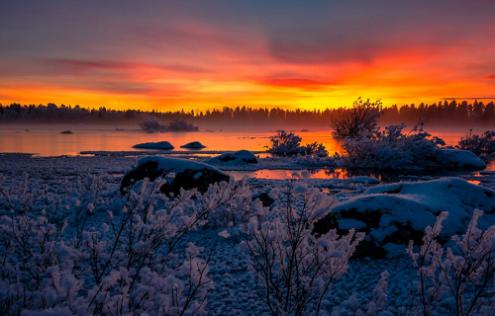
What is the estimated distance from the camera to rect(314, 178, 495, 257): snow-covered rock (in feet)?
19.7

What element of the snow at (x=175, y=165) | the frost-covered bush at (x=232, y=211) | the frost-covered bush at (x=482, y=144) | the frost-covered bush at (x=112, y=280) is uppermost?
the frost-covered bush at (x=482, y=144)

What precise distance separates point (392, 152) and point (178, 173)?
13271mm

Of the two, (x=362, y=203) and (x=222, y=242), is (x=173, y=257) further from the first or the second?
(x=362, y=203)

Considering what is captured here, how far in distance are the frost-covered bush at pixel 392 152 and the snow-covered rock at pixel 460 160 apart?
495 mm

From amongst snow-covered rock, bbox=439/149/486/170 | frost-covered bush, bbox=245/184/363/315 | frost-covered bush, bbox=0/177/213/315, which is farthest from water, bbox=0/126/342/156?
frost-covered bush, bbox=245/184/363/315

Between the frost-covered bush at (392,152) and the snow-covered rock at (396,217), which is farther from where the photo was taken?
the frost-covered bush at (392,152)

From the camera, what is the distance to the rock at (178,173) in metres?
10.1

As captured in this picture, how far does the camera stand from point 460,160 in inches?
803

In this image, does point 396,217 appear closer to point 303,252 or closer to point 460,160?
point 303,252

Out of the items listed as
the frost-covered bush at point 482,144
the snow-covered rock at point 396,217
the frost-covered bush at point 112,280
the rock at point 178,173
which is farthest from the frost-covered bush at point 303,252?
the frost-covered bush at point 482,144

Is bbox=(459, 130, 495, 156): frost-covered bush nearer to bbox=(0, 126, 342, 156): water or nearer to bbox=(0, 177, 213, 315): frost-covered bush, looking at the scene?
bbox=(0, 126, 342, 156): water

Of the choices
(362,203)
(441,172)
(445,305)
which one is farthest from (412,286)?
(441,172)

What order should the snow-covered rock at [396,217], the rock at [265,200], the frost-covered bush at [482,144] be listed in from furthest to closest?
the frost-covered bush at [482,144] < the rock at [265,200] < the snow-covered rock at [396,217]

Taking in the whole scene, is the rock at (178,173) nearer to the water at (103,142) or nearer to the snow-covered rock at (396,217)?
the snow-covered rock at (396,217)
